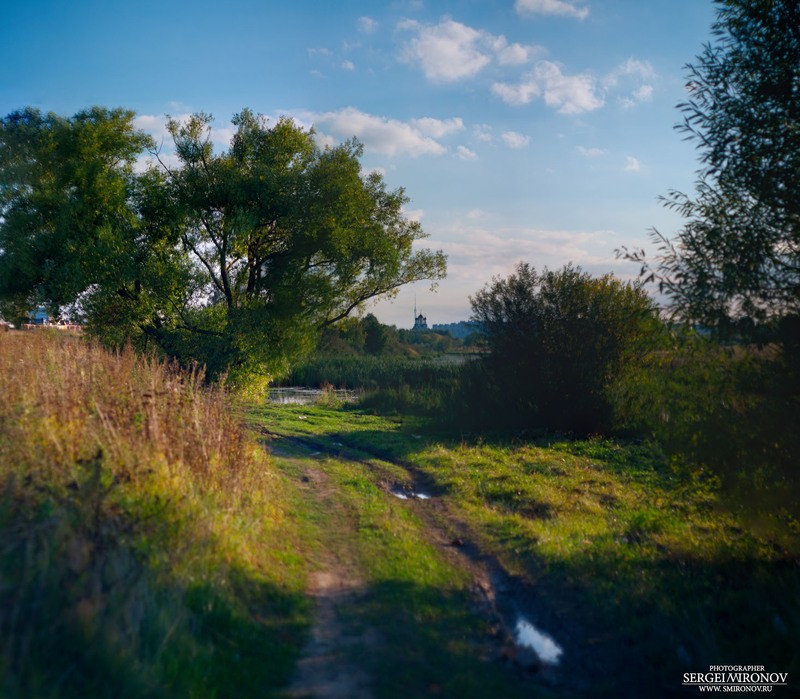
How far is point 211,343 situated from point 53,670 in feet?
59.5

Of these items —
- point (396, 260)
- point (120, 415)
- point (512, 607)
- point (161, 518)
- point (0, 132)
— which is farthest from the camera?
point (396, 260)

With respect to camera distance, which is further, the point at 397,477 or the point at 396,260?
the point at 396,260

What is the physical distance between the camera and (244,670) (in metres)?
4.84

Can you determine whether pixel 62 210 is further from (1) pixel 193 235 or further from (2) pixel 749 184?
(2) pixel 749 184

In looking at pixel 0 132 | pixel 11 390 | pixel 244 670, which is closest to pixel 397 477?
pixel 11 390

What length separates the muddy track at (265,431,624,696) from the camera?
17.7 feet

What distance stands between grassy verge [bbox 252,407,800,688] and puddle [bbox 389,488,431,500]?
54cm

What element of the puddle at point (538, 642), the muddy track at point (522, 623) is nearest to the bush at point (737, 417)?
the muddy track at point (522, 623)

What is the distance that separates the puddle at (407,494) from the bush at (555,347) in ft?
34.1

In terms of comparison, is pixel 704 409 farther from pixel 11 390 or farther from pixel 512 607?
pixel 11 390

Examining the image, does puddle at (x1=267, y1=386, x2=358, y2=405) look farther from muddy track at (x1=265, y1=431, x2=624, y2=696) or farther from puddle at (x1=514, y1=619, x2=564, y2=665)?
puddle at (x1=514, y1=619, x2=564, y2=665)

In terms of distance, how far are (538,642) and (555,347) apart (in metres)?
16.3

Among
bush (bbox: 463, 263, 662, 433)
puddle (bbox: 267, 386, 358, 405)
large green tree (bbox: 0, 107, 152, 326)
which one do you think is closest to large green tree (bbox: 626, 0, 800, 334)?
bush (bbox: 463, 263, 662, 433)

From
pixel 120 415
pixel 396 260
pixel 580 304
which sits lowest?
pixel 120 415
